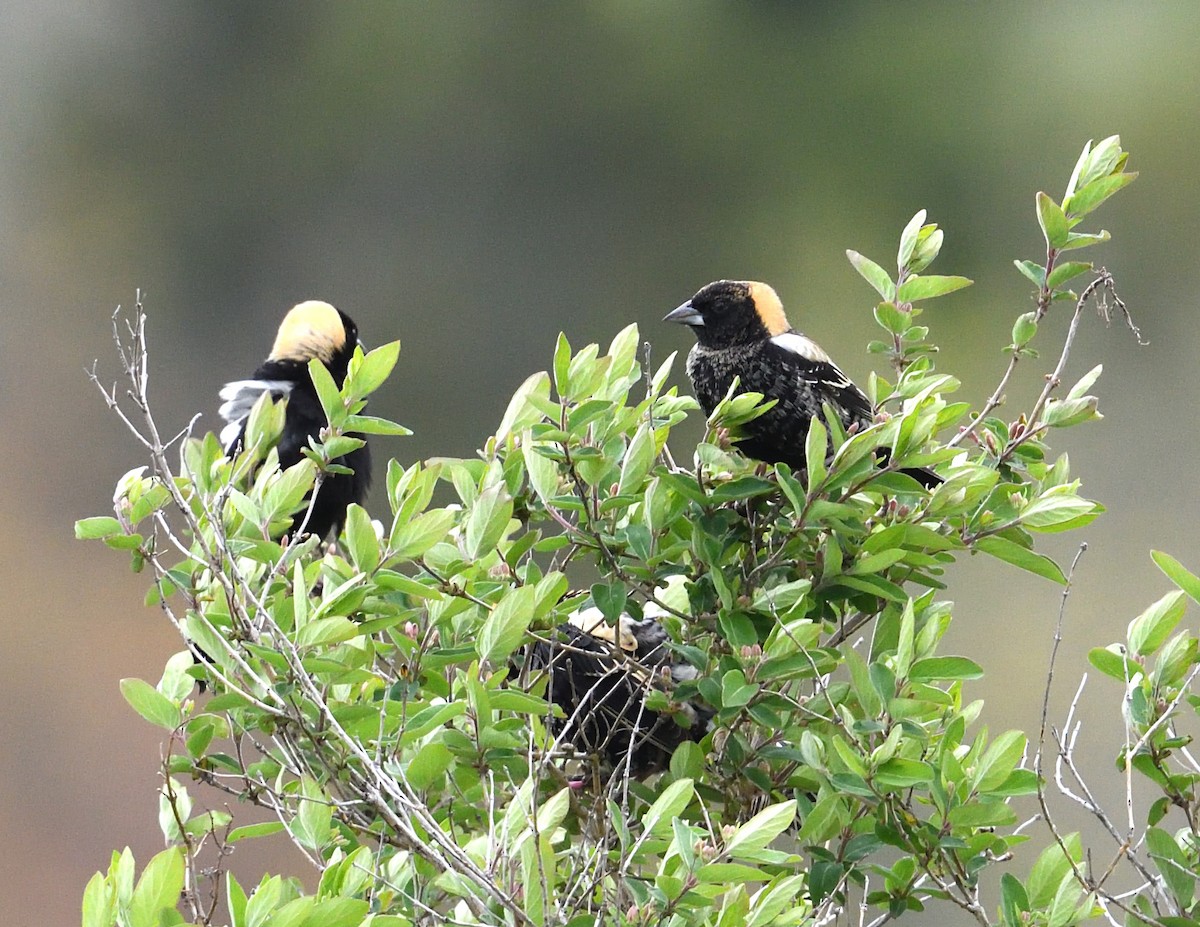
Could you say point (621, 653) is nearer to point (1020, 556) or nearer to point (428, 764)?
point (428, 764)

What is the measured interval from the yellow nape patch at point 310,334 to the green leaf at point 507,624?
1747mm

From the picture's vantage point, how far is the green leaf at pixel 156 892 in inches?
32.9

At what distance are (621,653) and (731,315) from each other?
2.25 feet

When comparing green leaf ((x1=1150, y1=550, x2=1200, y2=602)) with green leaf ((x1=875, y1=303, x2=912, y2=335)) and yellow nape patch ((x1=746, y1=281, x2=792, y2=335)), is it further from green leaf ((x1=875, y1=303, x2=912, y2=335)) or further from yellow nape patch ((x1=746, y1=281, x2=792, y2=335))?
yellow nape patch ((x1=746, y1=281, x2=792, y2=335))

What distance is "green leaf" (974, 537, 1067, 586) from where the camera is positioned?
1.07 meters

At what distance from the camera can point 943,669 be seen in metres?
0.99

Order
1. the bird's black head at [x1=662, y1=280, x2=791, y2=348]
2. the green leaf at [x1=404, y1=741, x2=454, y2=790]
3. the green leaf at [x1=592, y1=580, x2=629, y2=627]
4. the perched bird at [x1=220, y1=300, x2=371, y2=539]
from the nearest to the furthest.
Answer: the green leaf at [x1=404, y1=741, x2=454, y2=790], the green leaf at [x1=592, y1=580, x2=629, y2=627], the bird's black head at [x1=662, y1=280, x2=791, y2=348], the perched bird at [x1=220, y1=300, x2=371, y2=539]

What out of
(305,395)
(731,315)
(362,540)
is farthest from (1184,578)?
(305,395)

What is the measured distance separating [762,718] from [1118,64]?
12.8ft

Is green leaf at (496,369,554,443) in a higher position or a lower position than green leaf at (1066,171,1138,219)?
higher

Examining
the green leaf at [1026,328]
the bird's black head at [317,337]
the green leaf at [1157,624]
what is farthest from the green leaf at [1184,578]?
the bird's black head at [317,337]

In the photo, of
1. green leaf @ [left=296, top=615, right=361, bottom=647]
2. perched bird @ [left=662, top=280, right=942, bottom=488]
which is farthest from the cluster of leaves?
perched bird @ [left=662, top=280, right=942, bottom=488]

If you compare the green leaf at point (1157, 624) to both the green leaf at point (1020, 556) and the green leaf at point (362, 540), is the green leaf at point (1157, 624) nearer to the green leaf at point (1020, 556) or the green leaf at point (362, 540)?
the green leaf at point (1020, 556)

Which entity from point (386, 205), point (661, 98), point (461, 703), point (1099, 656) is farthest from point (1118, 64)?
point (461, 703)
